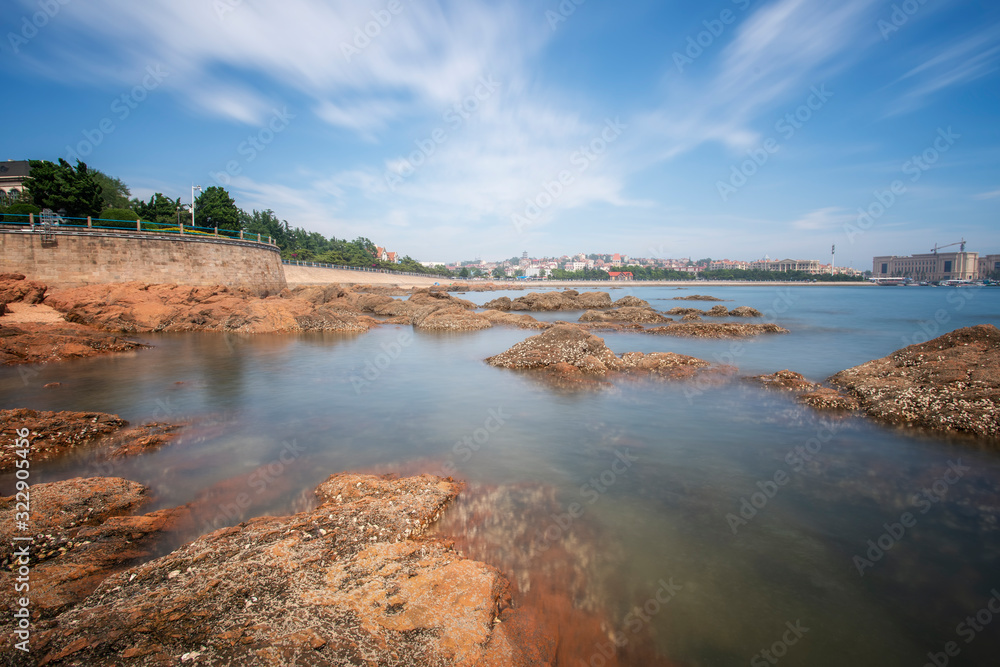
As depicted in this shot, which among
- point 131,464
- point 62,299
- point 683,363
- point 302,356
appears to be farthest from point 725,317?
point 62,299

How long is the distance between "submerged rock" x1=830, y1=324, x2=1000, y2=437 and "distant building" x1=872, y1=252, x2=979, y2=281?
20786 centimetres

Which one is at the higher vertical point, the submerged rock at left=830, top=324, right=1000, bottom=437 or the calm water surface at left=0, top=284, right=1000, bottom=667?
the submerged rock at left=830, top=324, right=1000, bottom=437

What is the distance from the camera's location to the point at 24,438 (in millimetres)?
7594

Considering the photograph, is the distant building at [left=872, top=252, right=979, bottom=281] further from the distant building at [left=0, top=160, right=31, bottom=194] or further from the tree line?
the distant building at [left=0, top=160, right=31, bottom=194]

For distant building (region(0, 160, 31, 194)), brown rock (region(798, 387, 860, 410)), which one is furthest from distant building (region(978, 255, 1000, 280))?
distant building (region(0, 160, 31, 194))

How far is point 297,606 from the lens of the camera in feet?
12.7

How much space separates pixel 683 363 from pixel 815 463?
26.0ft

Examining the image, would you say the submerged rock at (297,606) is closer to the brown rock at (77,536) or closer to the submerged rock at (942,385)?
the brown rock at (77,536)

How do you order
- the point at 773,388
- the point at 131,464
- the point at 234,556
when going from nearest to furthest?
the point at 234,556, the point at 131,464, the point at 773,388

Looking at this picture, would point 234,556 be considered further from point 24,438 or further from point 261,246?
point 261,246

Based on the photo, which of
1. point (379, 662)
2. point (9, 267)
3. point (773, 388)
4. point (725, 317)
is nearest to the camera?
point (379, 662)
